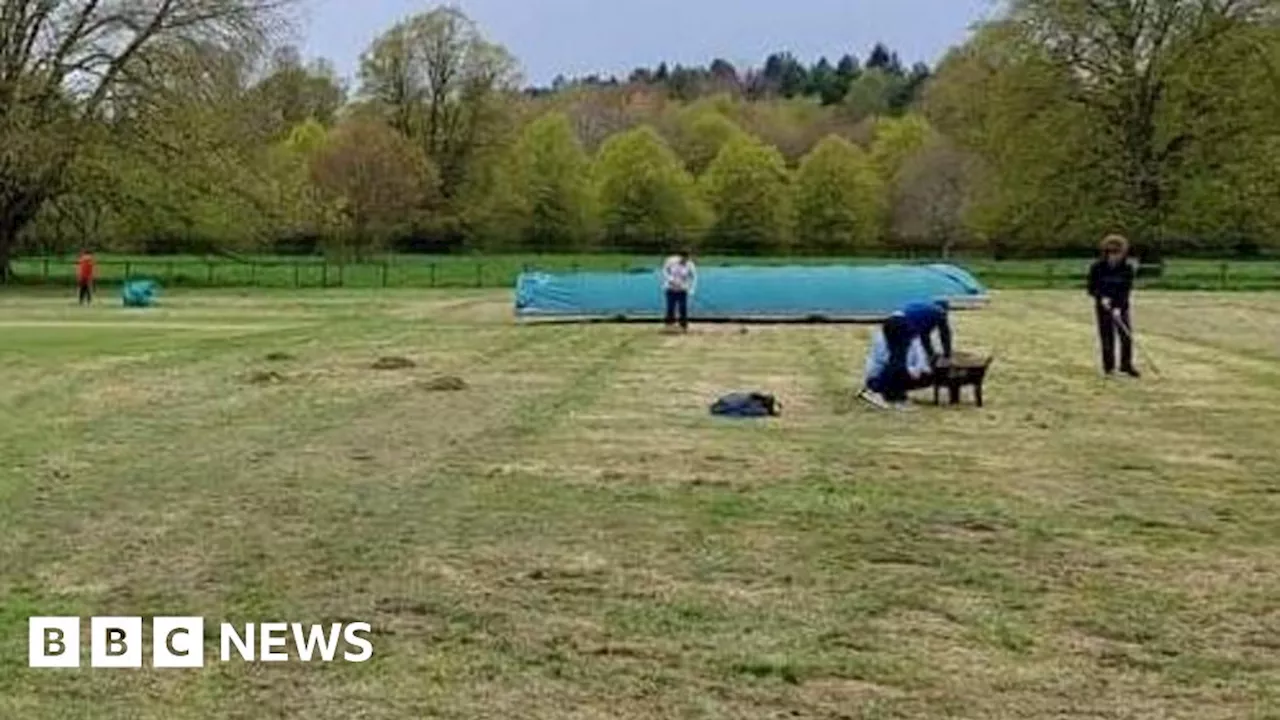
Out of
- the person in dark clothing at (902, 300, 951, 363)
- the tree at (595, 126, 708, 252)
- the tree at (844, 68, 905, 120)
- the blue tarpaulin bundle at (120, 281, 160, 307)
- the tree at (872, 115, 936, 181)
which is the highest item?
the tree at (844, 68, 905, 120)

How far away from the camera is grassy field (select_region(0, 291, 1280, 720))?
20.8 ft

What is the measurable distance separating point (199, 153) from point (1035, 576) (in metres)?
42.9

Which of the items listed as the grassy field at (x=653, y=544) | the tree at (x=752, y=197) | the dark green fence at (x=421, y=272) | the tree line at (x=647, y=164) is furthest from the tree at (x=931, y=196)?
the grassy field at (x=653, y=544)

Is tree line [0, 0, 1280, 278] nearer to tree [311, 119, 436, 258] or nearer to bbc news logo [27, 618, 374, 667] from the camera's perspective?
tree [311, 119, 436, 258]

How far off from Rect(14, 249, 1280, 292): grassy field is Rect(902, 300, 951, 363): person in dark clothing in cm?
3400

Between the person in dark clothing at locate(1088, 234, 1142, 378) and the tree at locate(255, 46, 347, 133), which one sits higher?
the tree at locate(255, 46, 347, 133)

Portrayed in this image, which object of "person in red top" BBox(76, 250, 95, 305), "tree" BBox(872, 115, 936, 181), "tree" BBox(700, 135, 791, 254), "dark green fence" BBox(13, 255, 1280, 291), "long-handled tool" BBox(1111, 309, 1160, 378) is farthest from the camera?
"tree" BBox(872, 115, 936, 181)

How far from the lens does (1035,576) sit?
8.34 meters

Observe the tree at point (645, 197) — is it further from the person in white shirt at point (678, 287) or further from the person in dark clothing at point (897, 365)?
the person in dark clothing at point (897, 365)

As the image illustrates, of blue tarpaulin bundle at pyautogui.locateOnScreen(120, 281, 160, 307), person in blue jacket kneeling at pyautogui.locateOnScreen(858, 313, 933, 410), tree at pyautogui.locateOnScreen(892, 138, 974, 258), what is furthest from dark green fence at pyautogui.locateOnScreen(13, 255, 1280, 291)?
person in blue jacket kneeling at pyautogui.locateOnScreen(858, 313, 933, 410)

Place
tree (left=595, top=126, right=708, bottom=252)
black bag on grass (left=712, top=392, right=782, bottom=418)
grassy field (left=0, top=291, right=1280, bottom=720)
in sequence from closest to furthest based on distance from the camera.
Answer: grassy field (left=0, top=291, right=1280, bottom=720) < black bag on grass (left=712, top=392, right=782, bottom=418) < tree (left=595, top=126, right=708, bottom=252)

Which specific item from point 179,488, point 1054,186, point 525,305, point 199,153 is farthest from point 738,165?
point 179,488

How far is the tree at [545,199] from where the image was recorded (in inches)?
2884

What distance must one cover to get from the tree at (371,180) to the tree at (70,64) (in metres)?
12.5
